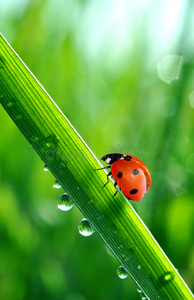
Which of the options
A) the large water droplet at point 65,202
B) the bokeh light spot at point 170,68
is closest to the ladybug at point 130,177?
the large water droplet at point 65,202

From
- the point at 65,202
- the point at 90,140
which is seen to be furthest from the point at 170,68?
the point at 65,202

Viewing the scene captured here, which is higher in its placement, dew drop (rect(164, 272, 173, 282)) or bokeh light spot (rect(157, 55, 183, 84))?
bokeh light spot (rect(157, 55, 183, 84))

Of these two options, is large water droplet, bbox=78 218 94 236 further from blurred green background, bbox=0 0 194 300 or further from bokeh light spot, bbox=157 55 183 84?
bokeh light spot, bbox=157 55 183 84

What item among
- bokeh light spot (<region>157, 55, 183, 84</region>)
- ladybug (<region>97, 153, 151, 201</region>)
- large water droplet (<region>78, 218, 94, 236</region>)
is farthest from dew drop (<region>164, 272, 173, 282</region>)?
bokeh light spot (<region>157, 55, 183, 84</region>)

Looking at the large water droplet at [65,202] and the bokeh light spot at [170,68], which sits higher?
the bokeh light spot at [170,68]

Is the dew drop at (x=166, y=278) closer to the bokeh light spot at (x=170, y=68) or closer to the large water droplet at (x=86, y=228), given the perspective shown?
the large water droplet at (x=86, y=228)

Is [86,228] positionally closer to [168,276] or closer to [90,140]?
[168,276]

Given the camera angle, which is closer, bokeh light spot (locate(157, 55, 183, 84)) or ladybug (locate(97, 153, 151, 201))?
ladybug (locate(97, 153, 151, 201))

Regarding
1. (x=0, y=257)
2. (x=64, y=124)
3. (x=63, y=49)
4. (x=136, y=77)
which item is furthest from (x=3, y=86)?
(x=136, y=77)

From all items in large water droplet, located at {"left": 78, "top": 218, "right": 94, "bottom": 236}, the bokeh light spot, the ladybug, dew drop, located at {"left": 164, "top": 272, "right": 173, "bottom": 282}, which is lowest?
dew drop, located at {"left": 164, "top": 272, "right": 173, "bottom": 282}
